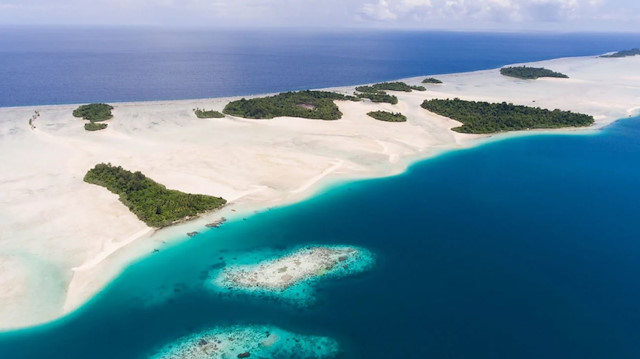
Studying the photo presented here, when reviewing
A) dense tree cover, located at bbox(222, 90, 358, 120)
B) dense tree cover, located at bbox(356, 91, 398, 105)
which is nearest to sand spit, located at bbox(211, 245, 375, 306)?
dense tree cover, located at bbox(222, 90, 358, 120)

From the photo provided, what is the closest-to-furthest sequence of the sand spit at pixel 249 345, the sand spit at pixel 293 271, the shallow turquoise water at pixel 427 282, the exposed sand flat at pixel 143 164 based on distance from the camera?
the sand spit at pixel 249 345 < the shallow turquoise water at pixel 427 282 < the sand spit at pixel 293 271 < the exposed sand flat at pixel 143 164

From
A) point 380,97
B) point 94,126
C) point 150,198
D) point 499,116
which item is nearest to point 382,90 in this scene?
point 380,97

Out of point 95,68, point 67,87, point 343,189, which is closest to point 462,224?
point 343,189

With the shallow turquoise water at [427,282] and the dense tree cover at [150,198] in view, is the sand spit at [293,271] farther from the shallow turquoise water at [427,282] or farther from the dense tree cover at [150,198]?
the dense tree cover at [150,198]

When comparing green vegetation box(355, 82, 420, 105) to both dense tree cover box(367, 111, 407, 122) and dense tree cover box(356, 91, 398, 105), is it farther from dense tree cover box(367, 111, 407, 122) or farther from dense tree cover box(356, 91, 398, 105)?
dense tree cover box(367, 111, 407, 122)

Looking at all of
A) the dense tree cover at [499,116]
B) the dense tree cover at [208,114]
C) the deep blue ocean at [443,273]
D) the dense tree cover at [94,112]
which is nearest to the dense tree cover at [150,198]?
the deep blue ocean at [443,273]
